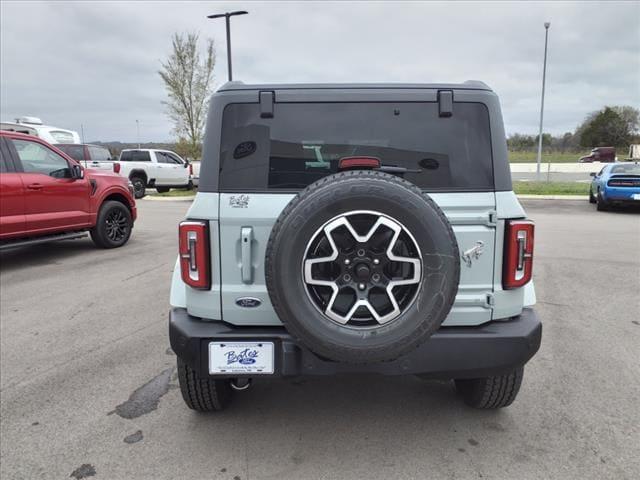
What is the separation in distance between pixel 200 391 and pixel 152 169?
19375 mm

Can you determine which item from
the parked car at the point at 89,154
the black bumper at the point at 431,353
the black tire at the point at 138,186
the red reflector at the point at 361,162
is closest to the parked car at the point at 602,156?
the black tire at the point at 138,186

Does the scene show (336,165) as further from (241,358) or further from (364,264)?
(241,358)

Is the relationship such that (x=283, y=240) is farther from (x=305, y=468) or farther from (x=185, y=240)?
(x=305, y=468)

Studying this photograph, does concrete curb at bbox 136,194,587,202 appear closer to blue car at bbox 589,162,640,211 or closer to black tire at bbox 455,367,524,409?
blue car at bbox 589,162,640,211

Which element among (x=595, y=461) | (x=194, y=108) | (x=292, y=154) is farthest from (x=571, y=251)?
(x=194, y=108)

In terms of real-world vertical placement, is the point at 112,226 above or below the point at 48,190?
below

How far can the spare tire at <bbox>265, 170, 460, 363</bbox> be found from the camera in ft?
6.98

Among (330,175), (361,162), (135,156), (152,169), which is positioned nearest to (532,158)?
(152,169)

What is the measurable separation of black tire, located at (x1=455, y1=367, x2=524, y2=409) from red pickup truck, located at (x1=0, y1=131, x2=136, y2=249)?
251 inches

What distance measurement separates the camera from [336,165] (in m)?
2.58

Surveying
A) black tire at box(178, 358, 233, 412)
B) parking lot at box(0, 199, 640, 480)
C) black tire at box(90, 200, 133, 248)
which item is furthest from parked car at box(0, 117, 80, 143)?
black tire at box(178, 358, 233, 412)

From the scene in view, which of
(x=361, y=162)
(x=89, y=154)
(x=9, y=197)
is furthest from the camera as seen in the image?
(x=89, y=154)

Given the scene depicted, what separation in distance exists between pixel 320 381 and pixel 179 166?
19.4 metres

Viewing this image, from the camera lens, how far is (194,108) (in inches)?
1062
